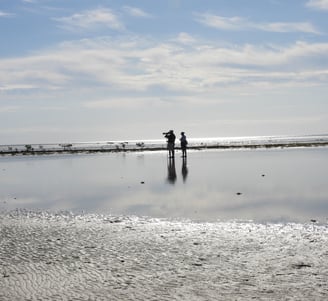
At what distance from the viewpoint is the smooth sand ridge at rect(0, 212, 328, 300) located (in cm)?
746

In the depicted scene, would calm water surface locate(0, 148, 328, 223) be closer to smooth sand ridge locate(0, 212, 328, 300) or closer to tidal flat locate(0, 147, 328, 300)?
tidal flat locate(0, 147, 328, 300)

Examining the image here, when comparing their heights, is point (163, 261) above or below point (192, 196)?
below

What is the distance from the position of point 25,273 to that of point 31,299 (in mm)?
1565

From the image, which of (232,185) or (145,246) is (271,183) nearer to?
(232,185)

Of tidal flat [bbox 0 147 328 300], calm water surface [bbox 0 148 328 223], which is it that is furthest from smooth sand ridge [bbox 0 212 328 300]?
calm water surface [bbox 0 148 328 223]

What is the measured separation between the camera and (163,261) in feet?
30.2

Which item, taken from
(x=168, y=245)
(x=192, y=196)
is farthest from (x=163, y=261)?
(x=192, y=196)

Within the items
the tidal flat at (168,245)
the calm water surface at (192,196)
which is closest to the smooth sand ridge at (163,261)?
the tidal flat at (168,245)

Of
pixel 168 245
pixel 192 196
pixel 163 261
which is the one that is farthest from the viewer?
pixel 192 196

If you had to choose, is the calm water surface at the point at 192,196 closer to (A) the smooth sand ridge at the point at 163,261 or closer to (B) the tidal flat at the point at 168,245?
(B) the tidal flat at the point at 168,245

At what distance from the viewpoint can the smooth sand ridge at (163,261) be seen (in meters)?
7.46

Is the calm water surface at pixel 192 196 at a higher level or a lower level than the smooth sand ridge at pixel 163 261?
higher

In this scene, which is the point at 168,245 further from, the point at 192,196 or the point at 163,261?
the point at 192,196

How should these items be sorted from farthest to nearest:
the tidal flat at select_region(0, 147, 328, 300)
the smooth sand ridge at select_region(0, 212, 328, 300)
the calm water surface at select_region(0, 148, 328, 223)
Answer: the calm water surface at select_region(0, 148, 328, 223) < the tidal flat at select_region(0, 147, 328, 300) < the smooth sand ridge at select_region(0, 212, 328, 300)
